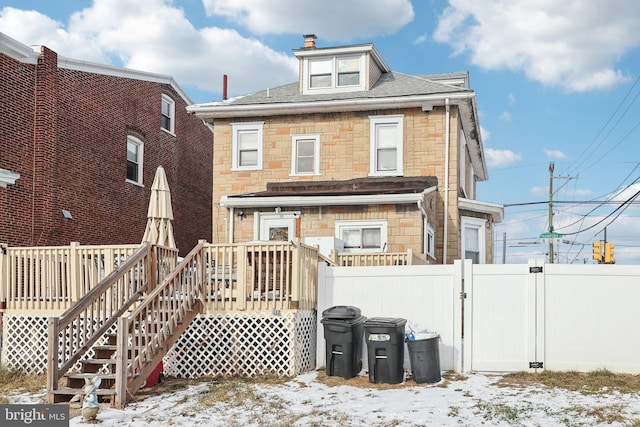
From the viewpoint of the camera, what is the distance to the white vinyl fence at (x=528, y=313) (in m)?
10.9

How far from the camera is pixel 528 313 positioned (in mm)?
11094

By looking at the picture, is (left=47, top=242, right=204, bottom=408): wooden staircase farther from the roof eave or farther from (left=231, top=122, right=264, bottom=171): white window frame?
the roof eave

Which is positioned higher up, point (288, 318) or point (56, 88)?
point (56, 88)

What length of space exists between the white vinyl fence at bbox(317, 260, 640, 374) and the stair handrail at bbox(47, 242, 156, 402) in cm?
416

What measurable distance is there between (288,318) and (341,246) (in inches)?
231

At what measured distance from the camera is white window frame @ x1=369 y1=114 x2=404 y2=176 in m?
20.0

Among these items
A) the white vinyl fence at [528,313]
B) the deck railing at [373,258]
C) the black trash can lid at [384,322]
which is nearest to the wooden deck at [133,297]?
the black trash can lid at [384,322]

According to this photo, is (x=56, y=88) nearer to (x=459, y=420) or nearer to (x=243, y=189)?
(x=243, y=189)

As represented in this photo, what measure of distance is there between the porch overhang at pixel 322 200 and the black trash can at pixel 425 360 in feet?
21.7

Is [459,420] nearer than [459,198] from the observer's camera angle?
Yes

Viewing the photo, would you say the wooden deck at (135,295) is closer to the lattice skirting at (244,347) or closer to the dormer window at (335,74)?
the lattice skirting at (244,347)

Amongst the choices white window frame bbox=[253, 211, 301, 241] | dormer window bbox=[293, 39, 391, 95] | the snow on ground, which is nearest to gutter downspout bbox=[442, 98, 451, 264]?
dormer window bbox=[293, 39, 391, 95]

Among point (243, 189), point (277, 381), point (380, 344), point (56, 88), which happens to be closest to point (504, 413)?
point (380, 344)

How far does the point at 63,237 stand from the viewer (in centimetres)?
1953
